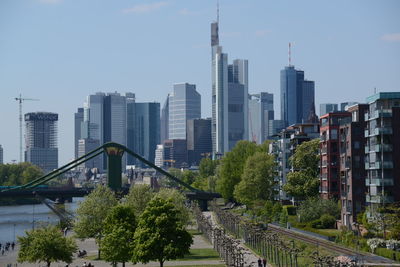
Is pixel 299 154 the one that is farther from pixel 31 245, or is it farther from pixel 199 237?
pixel 31 245

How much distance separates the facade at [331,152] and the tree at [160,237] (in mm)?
57884

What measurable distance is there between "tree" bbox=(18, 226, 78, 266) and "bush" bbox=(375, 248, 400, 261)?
108ft

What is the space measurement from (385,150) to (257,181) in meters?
66.9

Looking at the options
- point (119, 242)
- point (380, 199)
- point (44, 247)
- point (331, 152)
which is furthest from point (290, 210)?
point (44, 247)

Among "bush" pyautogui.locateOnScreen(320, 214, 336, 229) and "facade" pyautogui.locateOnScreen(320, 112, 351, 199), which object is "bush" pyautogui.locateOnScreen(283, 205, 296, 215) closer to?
"facade" pyautogui.locateOnScreen(320, 112, 351, 199)

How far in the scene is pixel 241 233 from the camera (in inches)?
5044

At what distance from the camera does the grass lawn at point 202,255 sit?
319 ft

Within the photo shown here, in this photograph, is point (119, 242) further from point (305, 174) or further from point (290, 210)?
point (290, 210)

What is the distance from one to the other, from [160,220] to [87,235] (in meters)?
36.0

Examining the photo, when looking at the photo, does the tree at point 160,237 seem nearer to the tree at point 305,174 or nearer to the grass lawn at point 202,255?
the grass lawn at point 202,255

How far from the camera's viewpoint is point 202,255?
331 feet

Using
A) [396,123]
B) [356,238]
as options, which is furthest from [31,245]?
[396,123]

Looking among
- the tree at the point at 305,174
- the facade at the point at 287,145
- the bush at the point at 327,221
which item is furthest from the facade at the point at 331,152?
the facade at the point at 287,145

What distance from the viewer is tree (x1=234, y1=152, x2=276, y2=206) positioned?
566ft
